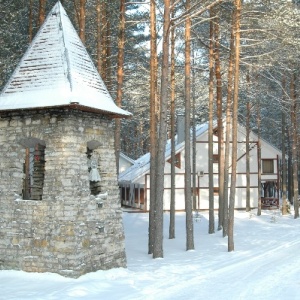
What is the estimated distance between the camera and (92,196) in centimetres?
1130

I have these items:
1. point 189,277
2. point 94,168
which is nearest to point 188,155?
point 94,168

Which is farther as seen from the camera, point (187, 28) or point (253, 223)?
point (253, 223)

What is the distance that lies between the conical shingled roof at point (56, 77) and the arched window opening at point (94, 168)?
0.99 meters

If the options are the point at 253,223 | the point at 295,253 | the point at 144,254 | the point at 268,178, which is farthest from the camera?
the point at 268,178

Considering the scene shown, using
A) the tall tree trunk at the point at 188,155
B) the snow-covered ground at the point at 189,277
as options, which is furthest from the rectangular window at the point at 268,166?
the tall tree trunk at the point at 188,155

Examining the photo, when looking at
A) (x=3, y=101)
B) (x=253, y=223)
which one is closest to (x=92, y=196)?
(x=3, y=101)

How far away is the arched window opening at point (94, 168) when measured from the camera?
11711mm

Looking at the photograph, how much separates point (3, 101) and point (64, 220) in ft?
11.5

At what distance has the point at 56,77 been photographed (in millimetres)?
11383

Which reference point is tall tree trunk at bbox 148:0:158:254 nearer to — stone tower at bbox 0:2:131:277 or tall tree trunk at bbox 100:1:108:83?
tall tree trunk at bbox 100:1:108:83

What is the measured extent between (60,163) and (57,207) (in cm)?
107

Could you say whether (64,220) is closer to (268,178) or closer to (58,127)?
(58,127)

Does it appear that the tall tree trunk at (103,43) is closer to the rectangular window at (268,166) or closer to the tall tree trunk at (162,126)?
the tall tree trunk at (162,126)

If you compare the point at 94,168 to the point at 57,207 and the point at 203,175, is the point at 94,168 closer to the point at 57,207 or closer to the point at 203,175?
the point at 57,207
